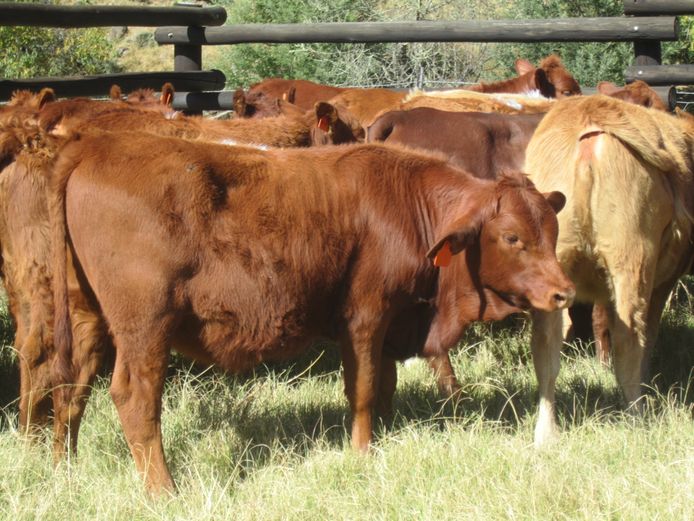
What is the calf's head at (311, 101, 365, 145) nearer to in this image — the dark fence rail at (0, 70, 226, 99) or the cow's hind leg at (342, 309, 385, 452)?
the dark fence rail at (0, 70, 226, 99)

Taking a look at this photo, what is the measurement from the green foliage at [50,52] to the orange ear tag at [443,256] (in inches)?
626

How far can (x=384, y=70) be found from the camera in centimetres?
1850

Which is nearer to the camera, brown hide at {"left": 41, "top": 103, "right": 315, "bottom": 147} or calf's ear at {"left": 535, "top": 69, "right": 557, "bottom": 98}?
brown hide at {"left": 41, "top": 103, "right": 315, "bottom": 147}

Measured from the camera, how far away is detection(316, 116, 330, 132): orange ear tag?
27.2 feet

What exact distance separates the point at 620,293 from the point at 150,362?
8.91ft

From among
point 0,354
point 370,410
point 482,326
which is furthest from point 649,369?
point 0,354

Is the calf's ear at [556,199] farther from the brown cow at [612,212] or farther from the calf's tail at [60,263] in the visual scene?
the calf's tail at [60,263]

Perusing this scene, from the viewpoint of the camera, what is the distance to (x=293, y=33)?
10.7m

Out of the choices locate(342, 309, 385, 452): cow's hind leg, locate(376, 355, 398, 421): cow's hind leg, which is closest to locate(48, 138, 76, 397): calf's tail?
locate(342, 309, 385, 452): cow's hind leg

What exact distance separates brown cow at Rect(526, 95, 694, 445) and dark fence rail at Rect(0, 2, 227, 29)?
417 cm

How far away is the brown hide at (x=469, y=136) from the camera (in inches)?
296

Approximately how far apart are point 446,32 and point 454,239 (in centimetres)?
533

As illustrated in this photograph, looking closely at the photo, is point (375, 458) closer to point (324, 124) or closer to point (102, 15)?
point (324, 124)

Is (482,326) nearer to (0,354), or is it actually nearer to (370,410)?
(370,410)
